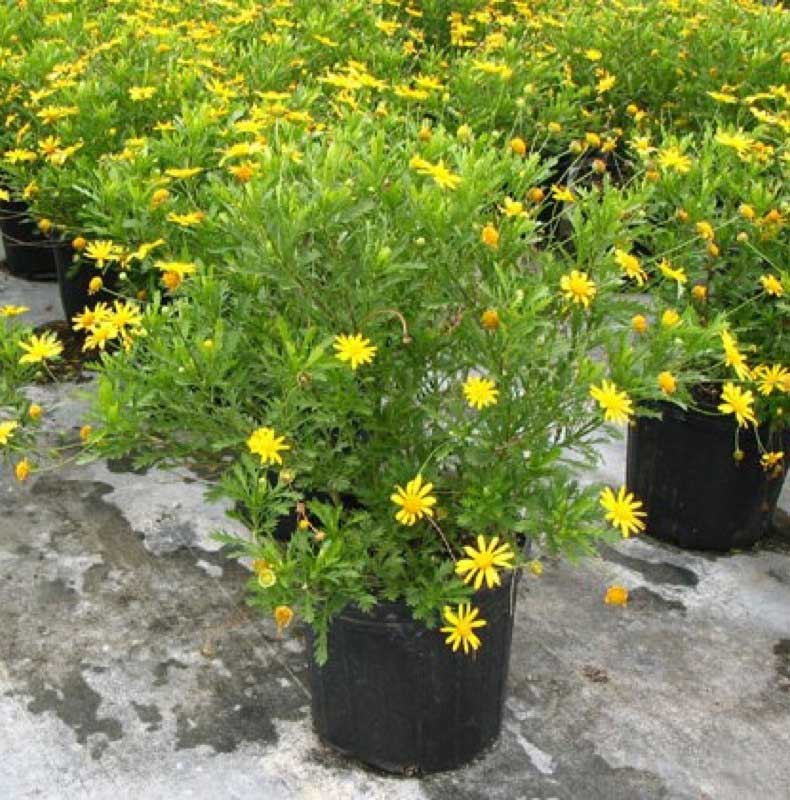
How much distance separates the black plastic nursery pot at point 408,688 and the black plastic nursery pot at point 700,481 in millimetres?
1051

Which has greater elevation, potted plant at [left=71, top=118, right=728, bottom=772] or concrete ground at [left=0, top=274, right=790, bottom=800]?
potted plant at [left=71, top=118, right=728, bottom=772]

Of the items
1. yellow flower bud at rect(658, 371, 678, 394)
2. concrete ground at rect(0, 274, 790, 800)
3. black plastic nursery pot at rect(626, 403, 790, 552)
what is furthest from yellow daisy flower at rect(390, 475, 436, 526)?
black plastic nursery pot at rect(626, 403, 790, 552)

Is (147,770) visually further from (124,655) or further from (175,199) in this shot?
(175,199)

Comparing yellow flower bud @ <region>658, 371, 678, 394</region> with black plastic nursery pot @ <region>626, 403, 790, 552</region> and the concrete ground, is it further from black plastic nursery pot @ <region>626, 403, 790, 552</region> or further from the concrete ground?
black plastic nursery pot @ <region>626, 403, 790, 552</region>

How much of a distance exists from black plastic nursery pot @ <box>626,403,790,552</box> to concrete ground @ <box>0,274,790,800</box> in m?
0.07

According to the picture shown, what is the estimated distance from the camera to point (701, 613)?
3.12 m

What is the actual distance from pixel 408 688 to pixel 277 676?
0.57 meters

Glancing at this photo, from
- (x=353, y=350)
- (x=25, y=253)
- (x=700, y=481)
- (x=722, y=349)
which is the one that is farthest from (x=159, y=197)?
(x=25, y=253)

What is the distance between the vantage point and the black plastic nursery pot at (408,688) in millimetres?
2314

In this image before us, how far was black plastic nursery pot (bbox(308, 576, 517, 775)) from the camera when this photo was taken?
2.31 meters

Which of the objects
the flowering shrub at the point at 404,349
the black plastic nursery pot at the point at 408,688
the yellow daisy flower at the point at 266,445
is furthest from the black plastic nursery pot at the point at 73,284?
the yellow daisy flower at the point at 266,445


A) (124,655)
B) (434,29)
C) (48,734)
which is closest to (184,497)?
(124,655)

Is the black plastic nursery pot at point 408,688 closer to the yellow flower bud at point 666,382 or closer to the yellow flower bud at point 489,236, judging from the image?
the yellow flower bud at point 666,382

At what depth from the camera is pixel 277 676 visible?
283 cm
